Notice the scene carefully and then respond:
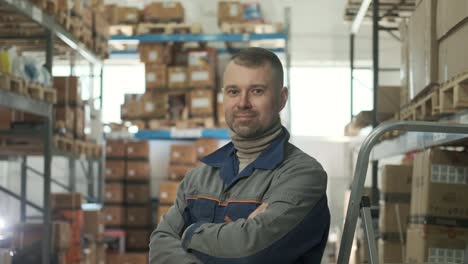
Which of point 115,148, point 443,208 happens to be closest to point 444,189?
point 443,208

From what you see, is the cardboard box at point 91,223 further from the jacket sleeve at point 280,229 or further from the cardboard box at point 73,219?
the jacket sleeve at point 280,229

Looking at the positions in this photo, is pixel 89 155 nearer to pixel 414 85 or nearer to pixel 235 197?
pixel 414 85

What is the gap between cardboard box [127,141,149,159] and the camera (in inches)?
548

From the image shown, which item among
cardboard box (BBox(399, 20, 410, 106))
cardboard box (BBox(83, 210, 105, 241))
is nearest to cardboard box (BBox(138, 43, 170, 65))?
cardboard box (BBox(83, 210, 105, 241))

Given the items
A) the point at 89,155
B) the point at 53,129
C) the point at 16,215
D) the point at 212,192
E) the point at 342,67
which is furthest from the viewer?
→ the point at 342,67

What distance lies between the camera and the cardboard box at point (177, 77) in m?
13.6

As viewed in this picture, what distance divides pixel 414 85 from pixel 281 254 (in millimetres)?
3922

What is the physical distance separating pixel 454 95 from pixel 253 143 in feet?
6.72

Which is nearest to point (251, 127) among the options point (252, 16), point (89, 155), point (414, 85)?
point (414, 85)

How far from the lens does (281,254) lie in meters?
2.86

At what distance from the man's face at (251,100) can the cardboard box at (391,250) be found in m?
3.79

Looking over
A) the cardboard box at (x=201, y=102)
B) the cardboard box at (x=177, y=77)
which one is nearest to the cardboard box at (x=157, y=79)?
the cardboard box at (x=177, y=77)

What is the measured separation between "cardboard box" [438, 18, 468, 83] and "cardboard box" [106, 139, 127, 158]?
358 inches

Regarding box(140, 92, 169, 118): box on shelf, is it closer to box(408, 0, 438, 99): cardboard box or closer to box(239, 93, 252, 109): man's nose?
box(408, 0, 438, 99): cardboard box
